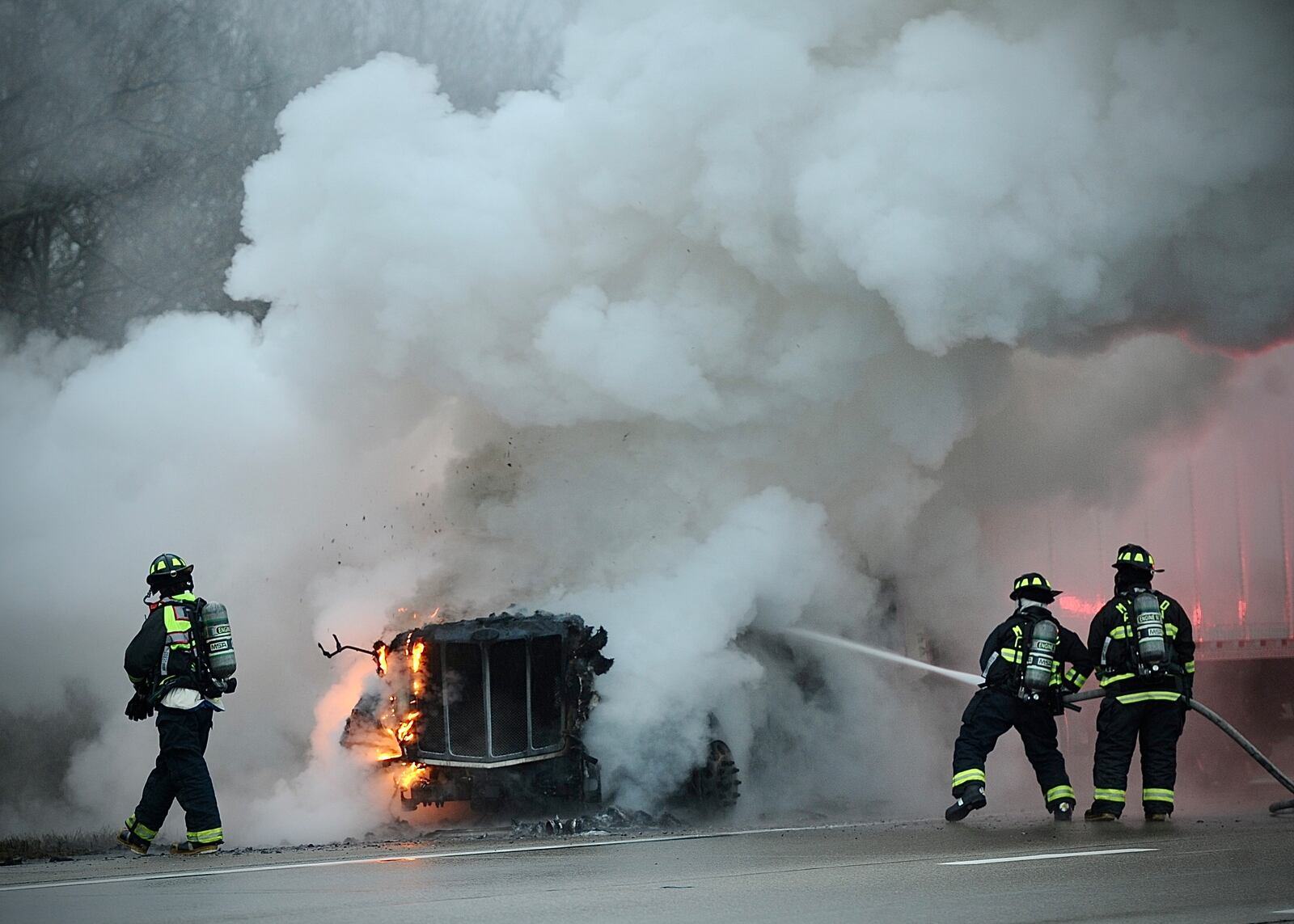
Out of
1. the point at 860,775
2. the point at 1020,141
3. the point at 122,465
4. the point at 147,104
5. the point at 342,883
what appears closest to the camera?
the point at 342,883

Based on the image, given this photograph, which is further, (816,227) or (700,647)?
(816,227)

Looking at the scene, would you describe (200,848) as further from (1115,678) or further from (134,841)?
(1115,678)

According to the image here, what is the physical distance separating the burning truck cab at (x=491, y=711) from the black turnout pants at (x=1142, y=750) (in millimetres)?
3370

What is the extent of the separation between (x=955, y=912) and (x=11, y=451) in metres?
13.2

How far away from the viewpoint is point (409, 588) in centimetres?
1471

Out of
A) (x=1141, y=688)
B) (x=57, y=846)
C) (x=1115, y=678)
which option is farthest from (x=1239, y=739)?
(x=57, y=846)

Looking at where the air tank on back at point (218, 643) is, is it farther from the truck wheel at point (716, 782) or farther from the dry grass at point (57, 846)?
the truck wheel at point (716, 782)

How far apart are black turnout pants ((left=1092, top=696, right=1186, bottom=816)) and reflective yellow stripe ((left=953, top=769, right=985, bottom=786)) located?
0.71 metres

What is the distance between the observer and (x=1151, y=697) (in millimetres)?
11695

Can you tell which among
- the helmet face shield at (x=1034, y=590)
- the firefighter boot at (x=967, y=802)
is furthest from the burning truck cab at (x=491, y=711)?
the helmet face shield at (x=1034, y=590)

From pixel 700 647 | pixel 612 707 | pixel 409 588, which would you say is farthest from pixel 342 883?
pixel 409 588

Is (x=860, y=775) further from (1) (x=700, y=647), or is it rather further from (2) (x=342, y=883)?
(2) (x=342, y=883)

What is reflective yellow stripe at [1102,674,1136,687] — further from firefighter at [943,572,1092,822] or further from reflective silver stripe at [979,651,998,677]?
reflective silver stripe at [979,651,998,677]

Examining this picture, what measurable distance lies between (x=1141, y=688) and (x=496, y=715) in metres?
4.34
